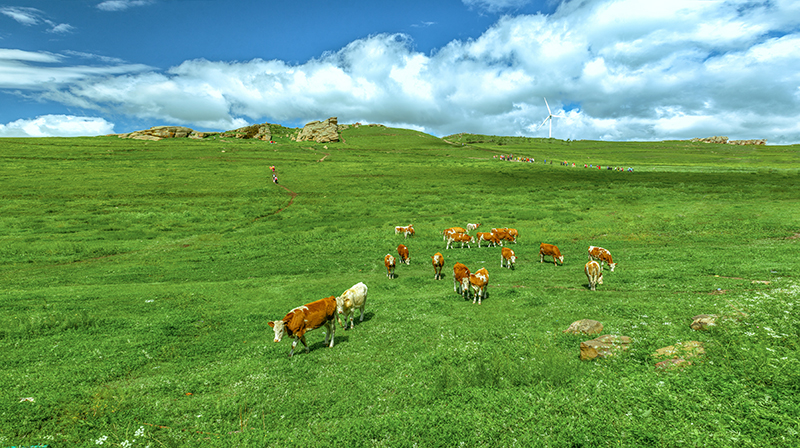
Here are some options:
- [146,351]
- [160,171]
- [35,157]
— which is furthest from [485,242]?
[35,157]

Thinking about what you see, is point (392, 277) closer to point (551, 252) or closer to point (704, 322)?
point (551, 252)

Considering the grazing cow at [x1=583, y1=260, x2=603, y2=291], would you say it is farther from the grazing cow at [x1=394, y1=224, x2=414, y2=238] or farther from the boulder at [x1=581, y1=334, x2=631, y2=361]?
the grazing cow at [x1=394, y1=224, x2=414, y2=238]

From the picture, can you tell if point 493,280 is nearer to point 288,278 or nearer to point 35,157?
point 288,278

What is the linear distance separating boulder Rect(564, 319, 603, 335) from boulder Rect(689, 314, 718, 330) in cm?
269

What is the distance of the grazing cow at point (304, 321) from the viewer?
1226 centimetres

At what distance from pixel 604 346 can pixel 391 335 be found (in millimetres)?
7780

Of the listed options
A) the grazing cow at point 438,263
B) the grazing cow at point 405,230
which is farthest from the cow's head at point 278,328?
the grazing cow at point 405,230

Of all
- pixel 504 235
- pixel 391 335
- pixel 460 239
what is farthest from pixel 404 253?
pixel 391 335

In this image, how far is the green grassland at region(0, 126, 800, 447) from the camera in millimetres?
7648

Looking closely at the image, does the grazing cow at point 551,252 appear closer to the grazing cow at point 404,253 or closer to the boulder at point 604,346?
the grazing cow at point 404,253

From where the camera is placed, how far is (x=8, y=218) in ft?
129

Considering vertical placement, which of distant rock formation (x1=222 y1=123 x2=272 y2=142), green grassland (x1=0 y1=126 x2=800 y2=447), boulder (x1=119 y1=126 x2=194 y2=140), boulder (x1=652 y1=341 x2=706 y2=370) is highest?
distant rock formation (x1=222 y1=123 x2=272 y2=142)

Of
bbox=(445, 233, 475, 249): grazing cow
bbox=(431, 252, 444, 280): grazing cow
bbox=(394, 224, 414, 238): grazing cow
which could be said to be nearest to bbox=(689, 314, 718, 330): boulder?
bbox=(431, 252, 444, 280): grazing cow

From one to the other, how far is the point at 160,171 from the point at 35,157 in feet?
128
